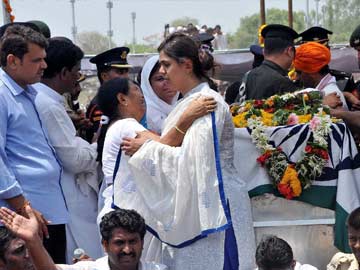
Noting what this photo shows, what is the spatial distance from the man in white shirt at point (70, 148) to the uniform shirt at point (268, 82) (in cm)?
129

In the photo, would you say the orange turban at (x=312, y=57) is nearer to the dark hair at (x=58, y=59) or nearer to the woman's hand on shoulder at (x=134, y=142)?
the dark hair at (x=58, y=59)

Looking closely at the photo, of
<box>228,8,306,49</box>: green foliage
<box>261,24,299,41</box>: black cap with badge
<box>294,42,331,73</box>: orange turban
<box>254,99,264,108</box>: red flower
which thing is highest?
<box>261,24,299,41</box>: black cap with badge

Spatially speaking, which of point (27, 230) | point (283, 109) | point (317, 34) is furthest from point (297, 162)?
point (317, 34)

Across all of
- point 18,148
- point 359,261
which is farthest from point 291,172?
point 18,148

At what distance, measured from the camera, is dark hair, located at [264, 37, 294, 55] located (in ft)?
24.0

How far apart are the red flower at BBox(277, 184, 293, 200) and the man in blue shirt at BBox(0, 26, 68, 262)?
1416 millimetres

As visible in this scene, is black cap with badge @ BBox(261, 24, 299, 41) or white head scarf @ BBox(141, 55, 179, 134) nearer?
white head scarf @ BBox(141, 55, 179, 134)

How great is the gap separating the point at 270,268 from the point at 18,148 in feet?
5.50

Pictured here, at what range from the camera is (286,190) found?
645 cm

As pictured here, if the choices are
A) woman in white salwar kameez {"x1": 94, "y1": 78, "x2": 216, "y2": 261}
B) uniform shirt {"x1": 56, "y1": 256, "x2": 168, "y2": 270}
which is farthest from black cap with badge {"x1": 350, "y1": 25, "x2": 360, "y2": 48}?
uniform shirt {"x1": 56, "y1": 256, "x2": 168, "y2": 270}

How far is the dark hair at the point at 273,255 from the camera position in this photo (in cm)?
587

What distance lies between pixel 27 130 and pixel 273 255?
1662 mm

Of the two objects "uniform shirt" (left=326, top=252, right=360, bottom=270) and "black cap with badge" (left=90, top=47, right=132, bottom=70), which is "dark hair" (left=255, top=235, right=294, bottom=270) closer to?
"uniform shirt" (left=326, top=252, right=360, bottom=270)

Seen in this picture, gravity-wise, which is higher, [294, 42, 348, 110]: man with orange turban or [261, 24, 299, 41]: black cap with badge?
[261, 24, 299, 41]: black cap with badge
